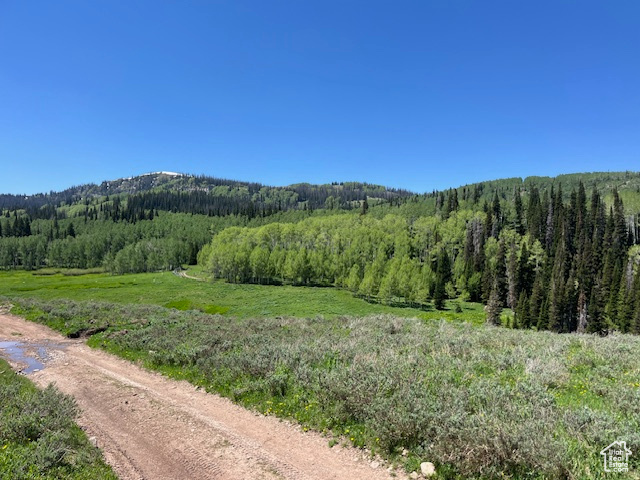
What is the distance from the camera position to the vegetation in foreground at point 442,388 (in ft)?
26.1

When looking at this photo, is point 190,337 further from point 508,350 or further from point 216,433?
point 508,350

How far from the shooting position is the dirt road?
9312mm

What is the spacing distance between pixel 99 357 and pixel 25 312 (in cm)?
2510

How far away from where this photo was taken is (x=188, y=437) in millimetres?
11188

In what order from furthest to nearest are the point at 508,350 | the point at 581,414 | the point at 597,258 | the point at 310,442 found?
1. the point at 597,258
2. the point at 508,350
3. the point at 310,442
4. the point at 581,414

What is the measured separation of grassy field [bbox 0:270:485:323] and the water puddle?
112 feet

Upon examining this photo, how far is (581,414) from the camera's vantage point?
863 cm

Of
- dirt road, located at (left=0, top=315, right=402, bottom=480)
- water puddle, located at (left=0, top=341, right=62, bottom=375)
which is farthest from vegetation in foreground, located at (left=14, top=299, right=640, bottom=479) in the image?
water puddle, located at (left=0, top=341, right=62, bottom=375)

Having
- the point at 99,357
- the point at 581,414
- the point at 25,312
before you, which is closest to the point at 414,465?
the point at 581,414

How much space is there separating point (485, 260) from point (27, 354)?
12803 cm

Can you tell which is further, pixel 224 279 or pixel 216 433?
pixel 224 279

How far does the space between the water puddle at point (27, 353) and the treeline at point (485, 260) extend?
243ft

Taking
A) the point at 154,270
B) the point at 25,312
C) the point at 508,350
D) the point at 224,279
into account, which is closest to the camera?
the point at 508,350

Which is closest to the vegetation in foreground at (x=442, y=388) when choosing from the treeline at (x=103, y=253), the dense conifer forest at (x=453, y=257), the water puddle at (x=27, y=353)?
the water puddle at (x=27, y=353)
